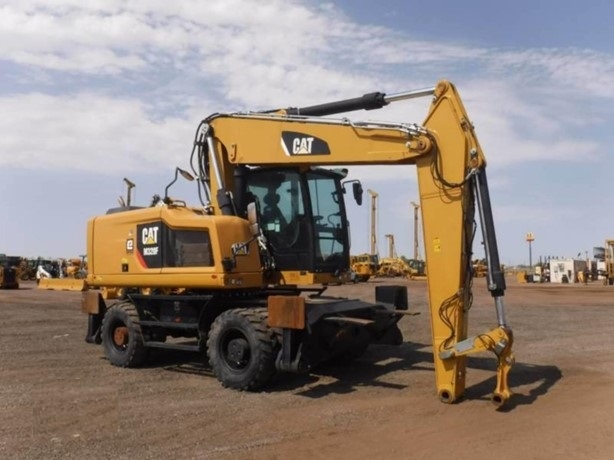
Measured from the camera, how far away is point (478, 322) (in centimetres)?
1689

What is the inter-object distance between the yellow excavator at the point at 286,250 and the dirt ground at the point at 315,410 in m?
0.47

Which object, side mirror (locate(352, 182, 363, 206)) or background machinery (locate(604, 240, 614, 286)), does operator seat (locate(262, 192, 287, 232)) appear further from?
background machinery (locate(604, 240, 614, 286))

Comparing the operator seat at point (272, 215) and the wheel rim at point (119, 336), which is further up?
the operator seat at point (272, 215)

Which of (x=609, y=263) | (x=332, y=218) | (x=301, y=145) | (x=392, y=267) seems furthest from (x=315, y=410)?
(x=392, y=267)

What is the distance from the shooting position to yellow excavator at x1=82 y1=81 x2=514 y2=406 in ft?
26.1

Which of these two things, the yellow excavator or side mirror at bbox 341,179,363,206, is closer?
the yellow excavator

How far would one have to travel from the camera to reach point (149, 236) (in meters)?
10.7

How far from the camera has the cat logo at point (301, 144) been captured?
30.5 ft

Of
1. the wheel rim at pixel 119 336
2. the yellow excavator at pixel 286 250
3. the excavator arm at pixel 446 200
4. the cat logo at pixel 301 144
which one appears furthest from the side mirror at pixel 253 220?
the wheel rim at pixel 119 336

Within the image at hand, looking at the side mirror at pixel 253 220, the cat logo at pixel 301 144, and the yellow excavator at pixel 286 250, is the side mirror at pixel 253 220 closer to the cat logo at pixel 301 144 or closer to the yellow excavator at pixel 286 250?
the yellow excavator at pixel 286 250

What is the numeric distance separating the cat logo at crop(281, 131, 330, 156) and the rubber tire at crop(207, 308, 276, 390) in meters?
2.39

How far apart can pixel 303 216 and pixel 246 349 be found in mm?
2199

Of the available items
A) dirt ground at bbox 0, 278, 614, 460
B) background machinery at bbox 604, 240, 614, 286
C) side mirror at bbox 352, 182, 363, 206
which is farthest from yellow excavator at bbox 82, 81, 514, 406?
background machinery at bbox 604, 240, 614, 286

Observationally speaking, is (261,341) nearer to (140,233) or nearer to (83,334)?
(140,233)
